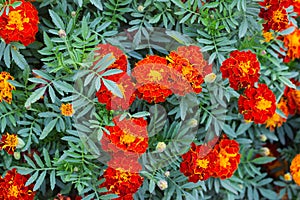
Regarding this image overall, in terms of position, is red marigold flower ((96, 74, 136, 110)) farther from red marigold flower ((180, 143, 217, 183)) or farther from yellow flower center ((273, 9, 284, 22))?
yellow flower center ((273, 9, 284, 22))

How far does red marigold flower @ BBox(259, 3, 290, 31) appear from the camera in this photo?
61.4 inches

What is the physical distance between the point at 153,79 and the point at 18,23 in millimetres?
439

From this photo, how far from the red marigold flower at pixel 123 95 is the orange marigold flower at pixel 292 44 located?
0.71 m

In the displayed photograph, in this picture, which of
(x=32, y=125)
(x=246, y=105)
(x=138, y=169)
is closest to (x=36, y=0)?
(x=32, y=125)

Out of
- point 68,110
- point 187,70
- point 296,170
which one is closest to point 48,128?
point 68,110

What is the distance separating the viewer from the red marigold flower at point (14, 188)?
1.51 m

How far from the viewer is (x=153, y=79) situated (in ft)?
4.63

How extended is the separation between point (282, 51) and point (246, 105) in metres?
0.37

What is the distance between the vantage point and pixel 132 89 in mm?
1442

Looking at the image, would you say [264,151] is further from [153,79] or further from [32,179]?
[32,179]

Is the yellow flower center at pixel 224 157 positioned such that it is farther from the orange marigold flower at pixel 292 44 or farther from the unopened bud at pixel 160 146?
the orange marigold flower at pixel 292 44

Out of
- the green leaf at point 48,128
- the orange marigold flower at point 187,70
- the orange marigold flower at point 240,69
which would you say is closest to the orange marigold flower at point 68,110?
the green leaf at point 48,128

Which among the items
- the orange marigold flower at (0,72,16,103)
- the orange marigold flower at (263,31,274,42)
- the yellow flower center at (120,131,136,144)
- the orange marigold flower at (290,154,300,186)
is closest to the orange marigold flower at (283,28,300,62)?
the orange marigold flower at (263,31,274,42)

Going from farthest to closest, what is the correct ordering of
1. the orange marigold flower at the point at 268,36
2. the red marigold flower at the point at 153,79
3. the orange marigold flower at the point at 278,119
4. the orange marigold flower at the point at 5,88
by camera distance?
the orange marigold flower at the point at 278,119
the orange marigold flower at the point at 268,36
the orange marigold flower at the point at 5,88
the red marigold flower at the point at 153,79
